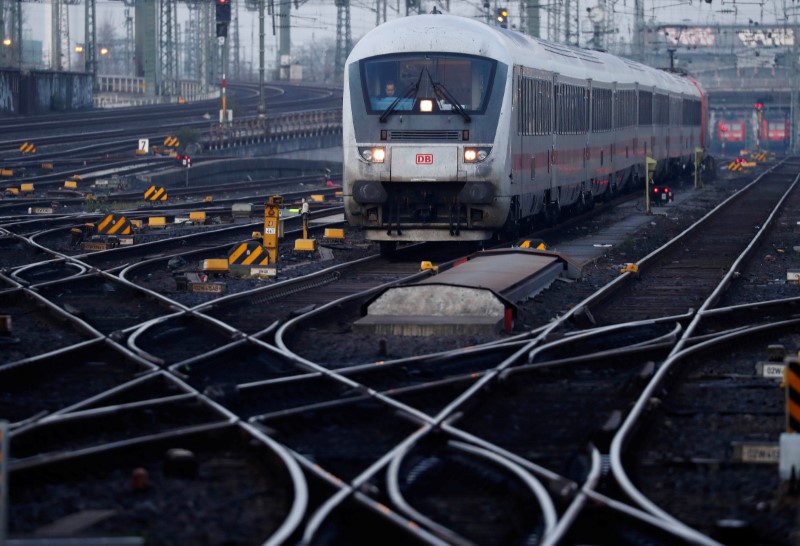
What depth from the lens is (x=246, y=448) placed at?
7812mm

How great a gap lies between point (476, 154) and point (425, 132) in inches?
27.8

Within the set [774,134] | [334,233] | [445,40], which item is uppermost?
[774,134]

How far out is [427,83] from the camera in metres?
18.2

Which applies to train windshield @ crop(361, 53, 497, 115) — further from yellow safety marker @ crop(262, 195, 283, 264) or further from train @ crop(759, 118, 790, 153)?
train @ crop(759, 118, 790, 153)

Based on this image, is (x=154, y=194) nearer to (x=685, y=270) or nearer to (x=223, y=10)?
(x=223, y=10)

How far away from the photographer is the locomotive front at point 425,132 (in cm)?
1817

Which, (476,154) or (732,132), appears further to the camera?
(732,132)

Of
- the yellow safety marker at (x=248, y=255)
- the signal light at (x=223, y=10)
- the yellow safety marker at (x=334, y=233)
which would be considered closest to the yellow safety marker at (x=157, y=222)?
the yellow safety marker at (x=334, y=233)

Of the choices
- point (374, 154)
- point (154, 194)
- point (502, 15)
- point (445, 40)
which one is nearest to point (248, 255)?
point (374, 154)

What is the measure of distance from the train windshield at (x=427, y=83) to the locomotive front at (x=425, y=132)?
1 cm

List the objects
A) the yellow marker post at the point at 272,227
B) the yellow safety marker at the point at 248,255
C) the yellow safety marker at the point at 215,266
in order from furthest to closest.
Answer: the yellow marker post at the point at 272,227, the yellow safety marker at the point at 248,255, the yellow safety marker at the point at 215,266

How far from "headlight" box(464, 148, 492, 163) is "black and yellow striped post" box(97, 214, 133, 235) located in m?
6.45

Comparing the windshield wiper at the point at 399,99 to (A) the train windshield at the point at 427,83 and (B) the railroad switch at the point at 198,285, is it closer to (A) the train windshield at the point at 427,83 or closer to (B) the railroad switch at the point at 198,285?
(A) the train windshield at the point at 427,83

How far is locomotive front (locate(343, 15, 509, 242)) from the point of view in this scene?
1817 centimetres
